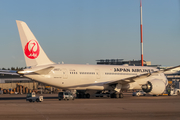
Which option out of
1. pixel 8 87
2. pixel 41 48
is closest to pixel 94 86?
pixel 41 48

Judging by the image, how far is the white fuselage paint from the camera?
3453cm

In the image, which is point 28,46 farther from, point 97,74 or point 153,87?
point 153,87

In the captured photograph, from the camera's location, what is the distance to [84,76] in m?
37.4

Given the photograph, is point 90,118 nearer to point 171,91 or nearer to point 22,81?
point 171,91

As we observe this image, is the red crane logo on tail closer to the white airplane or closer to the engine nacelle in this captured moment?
the white airplane

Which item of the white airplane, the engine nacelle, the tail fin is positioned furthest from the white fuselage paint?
the engine nacelle

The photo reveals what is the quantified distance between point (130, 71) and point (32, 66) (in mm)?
16647

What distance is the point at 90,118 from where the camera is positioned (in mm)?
17047

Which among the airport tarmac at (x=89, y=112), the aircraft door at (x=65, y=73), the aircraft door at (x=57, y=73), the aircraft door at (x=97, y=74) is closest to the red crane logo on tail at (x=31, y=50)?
the aircraft door at (x=57, y=73)

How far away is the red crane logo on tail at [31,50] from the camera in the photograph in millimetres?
34188

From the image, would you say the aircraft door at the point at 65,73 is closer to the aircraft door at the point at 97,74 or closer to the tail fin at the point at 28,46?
the tail fin at the point at 28,46

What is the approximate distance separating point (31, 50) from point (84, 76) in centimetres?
808

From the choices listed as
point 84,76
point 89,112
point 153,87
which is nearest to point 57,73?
point 84,76

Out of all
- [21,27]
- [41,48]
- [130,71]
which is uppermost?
[21,27]
